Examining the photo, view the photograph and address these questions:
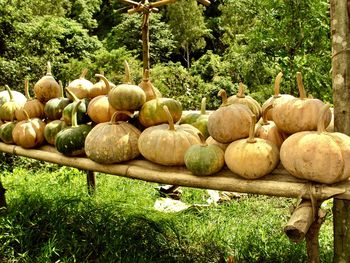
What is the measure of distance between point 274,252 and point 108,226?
1.39 meters

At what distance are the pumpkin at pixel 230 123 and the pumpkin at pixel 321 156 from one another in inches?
14.3

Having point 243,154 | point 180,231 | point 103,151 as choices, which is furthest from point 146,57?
point 243,154

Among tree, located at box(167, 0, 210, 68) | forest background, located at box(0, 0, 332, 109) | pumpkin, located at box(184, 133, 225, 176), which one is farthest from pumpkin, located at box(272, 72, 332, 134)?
tree, located at box(167, 0, 210, 68)

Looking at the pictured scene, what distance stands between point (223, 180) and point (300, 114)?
54 centimetres

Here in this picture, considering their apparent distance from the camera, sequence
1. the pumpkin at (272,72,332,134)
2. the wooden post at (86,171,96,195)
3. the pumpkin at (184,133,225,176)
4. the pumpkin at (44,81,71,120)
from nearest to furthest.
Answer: the pumpkin at (272,72,332,134) → the pumpkin at (184,133,225,176) → the pumpkin at (44,81,71,120) → the wooden post at (86,171,96,195)

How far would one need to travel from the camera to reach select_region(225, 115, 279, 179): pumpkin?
2.30 meters

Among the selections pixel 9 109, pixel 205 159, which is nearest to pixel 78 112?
pixel 9 109

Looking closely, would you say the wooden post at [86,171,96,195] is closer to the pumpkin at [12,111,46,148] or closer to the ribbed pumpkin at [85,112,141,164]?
the pumpkin at [12,111,46,148]

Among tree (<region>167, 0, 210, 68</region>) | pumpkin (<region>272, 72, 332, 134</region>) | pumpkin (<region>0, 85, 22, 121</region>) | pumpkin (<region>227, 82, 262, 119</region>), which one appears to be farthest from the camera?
tree (<region>167, 0, 210, 68</region>)

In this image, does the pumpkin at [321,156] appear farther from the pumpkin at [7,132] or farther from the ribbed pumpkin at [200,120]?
the pumpkin at [7,132]

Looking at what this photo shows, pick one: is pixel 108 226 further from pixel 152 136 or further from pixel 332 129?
pixel 332 129

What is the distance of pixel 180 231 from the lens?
4.02m

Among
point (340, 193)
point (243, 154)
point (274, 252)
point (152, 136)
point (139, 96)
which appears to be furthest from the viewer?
point (274, 252)

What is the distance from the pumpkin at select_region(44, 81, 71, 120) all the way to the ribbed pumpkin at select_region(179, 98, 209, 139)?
103 centimetres
